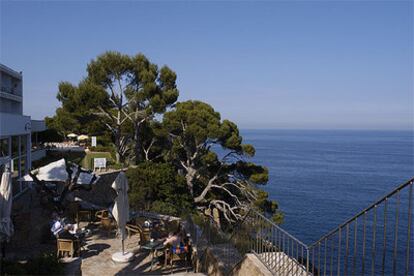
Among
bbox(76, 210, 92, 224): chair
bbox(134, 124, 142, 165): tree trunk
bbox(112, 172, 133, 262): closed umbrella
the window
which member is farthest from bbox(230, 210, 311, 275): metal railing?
bbox(134, 124, 142, 165): tree trunk

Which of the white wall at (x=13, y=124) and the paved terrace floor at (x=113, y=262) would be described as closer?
the paved terrace floor at (x=113, y=262)

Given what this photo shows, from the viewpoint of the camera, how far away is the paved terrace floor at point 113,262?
8.21m

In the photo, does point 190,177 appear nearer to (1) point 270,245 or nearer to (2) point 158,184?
(2) point 158,184

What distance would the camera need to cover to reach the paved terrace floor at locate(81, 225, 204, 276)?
8.21 metres

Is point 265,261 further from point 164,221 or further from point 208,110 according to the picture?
point 208,110

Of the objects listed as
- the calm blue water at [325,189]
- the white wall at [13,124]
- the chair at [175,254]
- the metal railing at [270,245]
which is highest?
the white wall at [13,124]

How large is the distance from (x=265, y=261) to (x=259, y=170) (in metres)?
16.4

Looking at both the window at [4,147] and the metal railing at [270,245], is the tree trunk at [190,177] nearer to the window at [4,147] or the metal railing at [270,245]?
the window at [4,147]

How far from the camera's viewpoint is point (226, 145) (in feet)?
73.4

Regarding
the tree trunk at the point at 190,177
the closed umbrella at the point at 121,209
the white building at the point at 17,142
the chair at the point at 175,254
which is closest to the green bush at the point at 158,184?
the tree trunk at the point at 190,177

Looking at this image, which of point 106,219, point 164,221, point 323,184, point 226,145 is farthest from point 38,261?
point 323,184

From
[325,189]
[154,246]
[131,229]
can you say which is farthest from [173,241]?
[325,189]

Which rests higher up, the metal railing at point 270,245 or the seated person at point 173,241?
the metal railing at point 270,245

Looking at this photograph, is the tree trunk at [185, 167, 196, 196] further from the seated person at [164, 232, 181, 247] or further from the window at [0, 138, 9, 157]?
the seated person at [164, 232, 181, 247]
